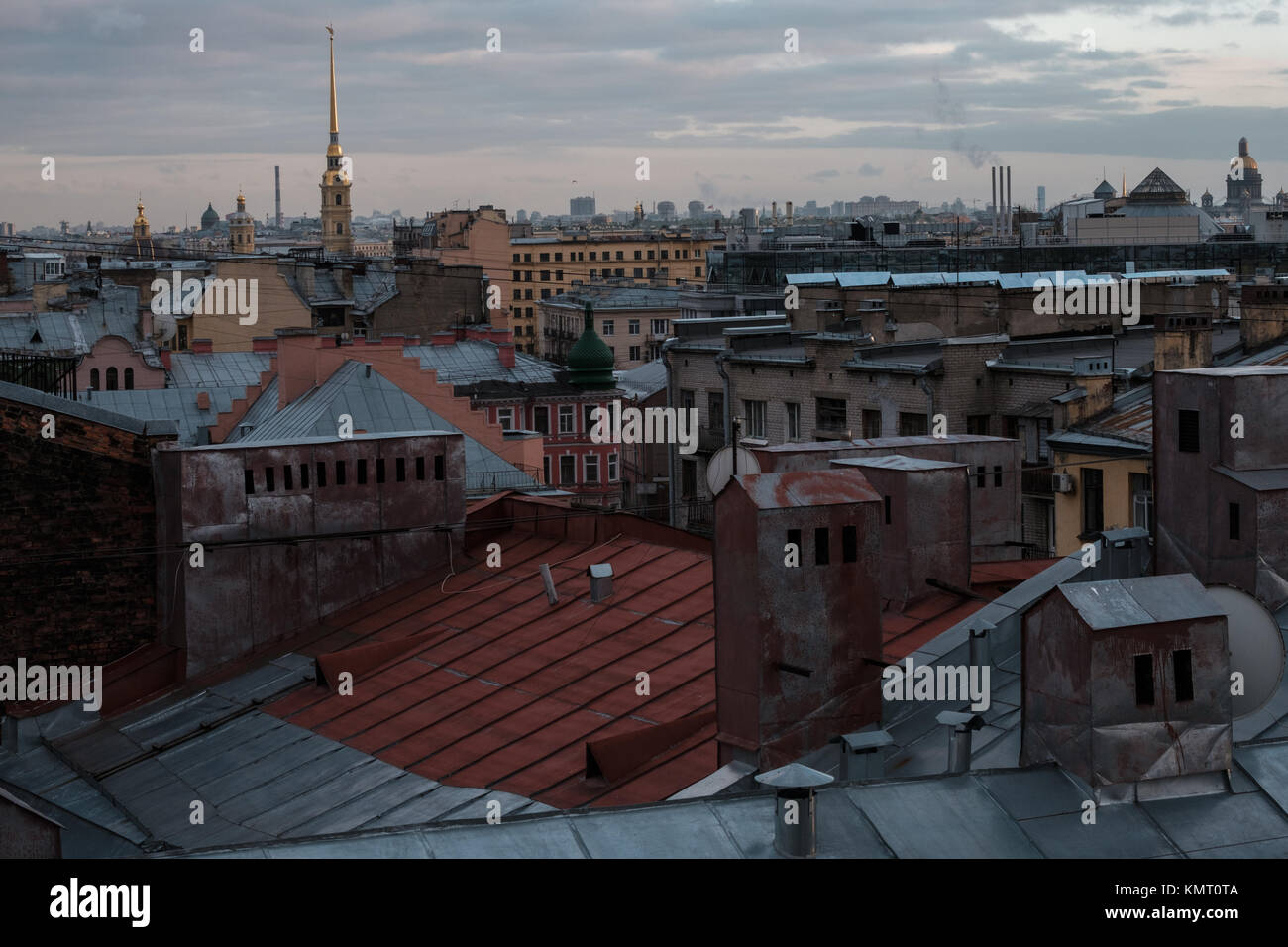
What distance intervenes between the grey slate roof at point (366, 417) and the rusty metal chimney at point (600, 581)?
18.7 metres

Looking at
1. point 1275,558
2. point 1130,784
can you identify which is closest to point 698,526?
point 1275,558

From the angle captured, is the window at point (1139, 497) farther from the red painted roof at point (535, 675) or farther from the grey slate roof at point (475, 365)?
the grey slate roof at point (475, 365)

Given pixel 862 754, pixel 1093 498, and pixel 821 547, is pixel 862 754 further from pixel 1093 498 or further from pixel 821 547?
pixel 1093 498

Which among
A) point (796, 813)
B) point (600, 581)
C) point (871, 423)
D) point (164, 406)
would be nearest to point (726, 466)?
point (600, 581)

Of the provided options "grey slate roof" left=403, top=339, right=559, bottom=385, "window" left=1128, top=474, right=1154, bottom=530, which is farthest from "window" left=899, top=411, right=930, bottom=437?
"grey slate roof" left=403, top=339, right=559, bottom=385

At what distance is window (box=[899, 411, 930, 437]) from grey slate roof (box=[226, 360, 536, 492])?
314 inches

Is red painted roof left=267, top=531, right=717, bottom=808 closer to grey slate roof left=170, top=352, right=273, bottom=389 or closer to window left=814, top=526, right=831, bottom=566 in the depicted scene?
window left=814, top=526, right=831, bottom=566

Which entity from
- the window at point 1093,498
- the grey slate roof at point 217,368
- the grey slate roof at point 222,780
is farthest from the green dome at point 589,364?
the grey slate roof at point 222,780

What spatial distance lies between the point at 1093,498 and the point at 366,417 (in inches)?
652

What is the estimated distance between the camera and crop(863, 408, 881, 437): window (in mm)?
38406

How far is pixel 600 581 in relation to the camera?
19828 millimetres
